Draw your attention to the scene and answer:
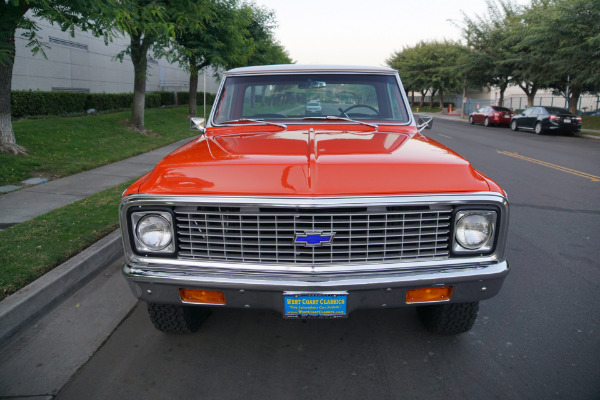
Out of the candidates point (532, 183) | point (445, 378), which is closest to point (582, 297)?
point (445, 378)

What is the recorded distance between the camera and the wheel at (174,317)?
316cm

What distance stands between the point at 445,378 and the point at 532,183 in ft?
24.8

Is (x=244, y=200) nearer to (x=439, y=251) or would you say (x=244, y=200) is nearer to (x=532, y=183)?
(x=439, y=251)

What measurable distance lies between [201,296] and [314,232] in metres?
0.76

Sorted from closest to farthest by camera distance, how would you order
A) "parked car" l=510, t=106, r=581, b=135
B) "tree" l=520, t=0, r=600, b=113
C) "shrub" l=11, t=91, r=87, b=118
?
"shrub" l=11, t=91, r=87, b=118, "tree" l=520, t=0, r=600, b=113, "parked car" l=510, t=106, r=581, b=135

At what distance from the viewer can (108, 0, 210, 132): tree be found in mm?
7914

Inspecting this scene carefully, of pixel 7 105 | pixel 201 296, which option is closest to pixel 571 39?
pixel 7 105

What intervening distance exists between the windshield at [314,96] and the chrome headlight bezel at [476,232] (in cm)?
175

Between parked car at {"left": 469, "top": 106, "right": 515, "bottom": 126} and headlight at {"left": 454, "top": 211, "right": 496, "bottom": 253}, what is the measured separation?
28.7 metres

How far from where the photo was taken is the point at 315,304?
8.61ft

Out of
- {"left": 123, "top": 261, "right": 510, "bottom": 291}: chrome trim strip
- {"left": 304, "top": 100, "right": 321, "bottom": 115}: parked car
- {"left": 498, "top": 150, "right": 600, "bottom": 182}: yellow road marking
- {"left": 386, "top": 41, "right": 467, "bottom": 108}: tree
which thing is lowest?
{"left": 498, "top": 150, "right": 600, "bottom": 182}: yellow road marking

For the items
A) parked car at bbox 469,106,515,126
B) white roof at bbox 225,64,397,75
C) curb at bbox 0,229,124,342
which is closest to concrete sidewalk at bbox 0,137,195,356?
curb at bbox 0,229,124,342

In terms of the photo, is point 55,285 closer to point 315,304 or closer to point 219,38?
point 315,304

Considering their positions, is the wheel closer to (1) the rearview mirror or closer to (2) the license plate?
(2) the license plate
